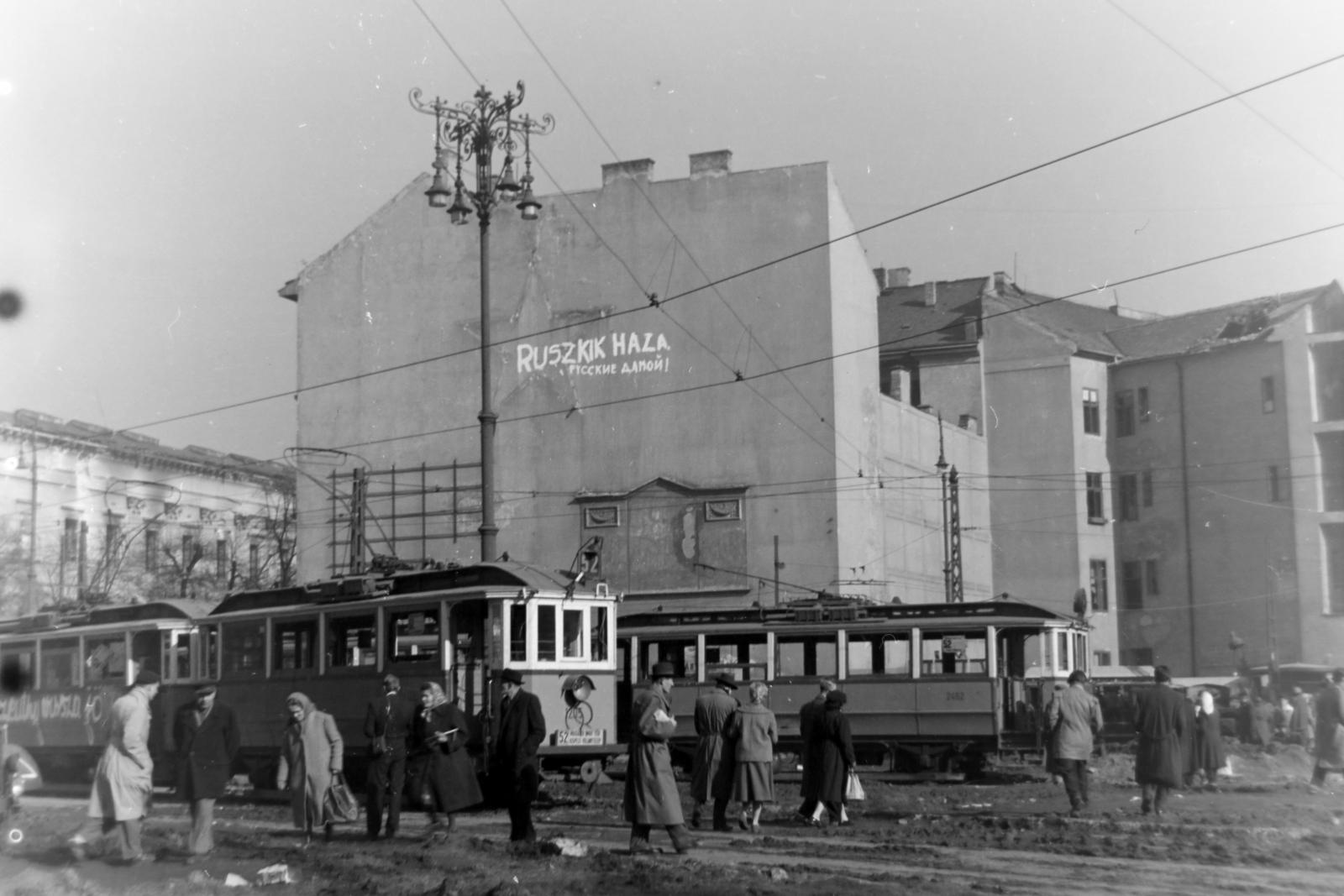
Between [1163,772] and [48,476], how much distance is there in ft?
118

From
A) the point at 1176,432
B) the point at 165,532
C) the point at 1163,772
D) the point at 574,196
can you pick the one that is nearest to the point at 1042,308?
the point at 1176,432

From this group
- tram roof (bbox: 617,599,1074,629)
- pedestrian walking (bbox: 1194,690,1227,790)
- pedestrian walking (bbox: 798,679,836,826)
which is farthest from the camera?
tram roof (bbox: 617,599,1074,629)

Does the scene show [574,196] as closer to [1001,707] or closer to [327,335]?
[327,335]

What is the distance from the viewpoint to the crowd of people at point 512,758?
→ 1370cm

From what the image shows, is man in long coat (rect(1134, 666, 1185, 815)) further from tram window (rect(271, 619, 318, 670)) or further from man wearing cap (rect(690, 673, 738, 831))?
tram window (rect(271, 619, 318, 670))

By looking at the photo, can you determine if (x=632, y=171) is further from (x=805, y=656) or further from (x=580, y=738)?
(x=580, y=738)

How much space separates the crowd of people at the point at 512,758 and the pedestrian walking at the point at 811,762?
0.06ft

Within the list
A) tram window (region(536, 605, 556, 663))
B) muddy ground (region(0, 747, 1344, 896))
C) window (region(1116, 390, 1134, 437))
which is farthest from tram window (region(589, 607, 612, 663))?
window (region(1116, 390, 1134, 437))

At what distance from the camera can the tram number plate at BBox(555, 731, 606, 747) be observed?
20.6 meters

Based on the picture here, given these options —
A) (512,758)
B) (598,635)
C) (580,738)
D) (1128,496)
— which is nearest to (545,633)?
(598,635)

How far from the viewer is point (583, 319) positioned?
45750mm

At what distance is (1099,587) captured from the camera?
183 ft

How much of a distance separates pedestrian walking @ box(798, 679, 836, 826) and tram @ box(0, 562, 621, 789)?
14.7 feet

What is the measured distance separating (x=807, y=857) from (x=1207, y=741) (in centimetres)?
1094
